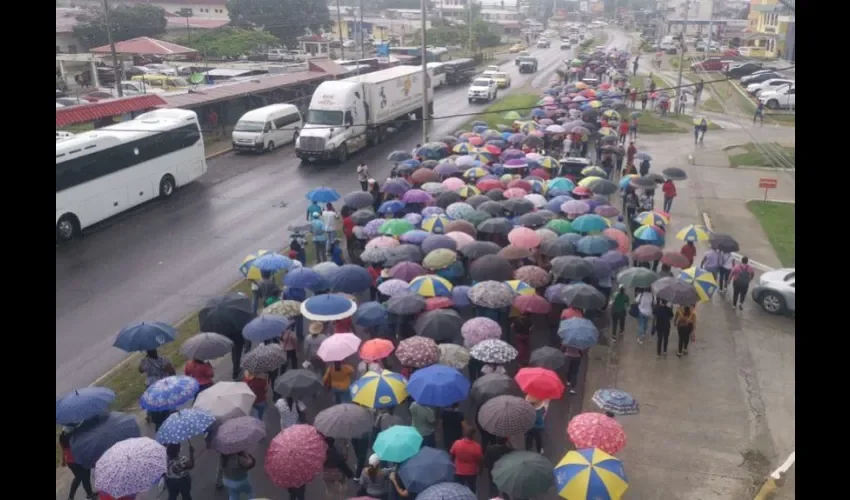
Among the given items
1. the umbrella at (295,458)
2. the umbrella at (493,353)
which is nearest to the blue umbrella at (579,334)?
the umbrella at (493,353)

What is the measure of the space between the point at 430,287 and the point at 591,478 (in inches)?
218

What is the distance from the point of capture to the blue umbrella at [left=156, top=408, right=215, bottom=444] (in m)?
8.02

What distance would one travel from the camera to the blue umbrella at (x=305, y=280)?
12992mm

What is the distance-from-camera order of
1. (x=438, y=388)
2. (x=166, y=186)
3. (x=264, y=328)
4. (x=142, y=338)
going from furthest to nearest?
(x=166, y=186) < (x=264, y=328) < (x=142, y=338) < (x=438, y=388)

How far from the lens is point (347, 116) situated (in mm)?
30609

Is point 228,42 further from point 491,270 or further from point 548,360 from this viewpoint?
point 548,360

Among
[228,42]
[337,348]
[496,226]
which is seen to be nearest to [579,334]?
[337,348]

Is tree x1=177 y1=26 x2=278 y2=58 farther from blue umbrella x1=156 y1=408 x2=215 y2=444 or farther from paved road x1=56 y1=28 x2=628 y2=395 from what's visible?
blue umbrella x1=156 y1=408 x2=215 y2=444

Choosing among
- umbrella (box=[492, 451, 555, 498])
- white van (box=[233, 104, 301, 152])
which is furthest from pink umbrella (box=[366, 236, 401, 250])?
white van (box=[233, 104, 301, 152])

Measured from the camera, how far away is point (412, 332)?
41.3ft

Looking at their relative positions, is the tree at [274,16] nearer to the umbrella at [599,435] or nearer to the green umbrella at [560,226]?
the green umbrella at [560,226]

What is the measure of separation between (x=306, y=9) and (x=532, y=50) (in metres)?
36.6
